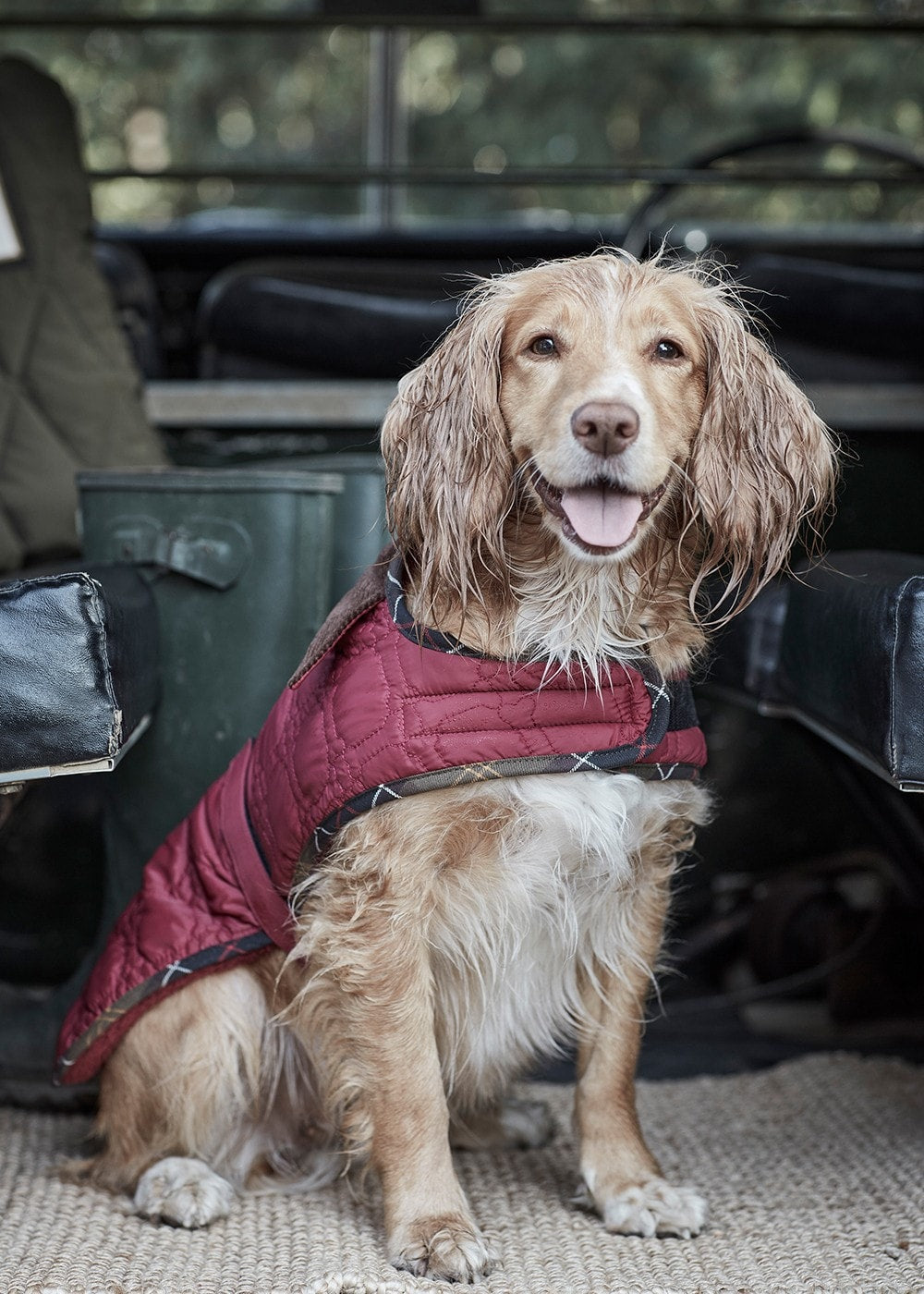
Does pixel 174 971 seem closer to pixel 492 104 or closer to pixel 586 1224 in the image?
pixel 586 1224

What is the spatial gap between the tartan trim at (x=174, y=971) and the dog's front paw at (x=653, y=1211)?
557 millimetres

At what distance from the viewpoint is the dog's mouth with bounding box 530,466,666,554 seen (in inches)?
59.2

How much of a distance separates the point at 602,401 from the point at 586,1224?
104 centimetres

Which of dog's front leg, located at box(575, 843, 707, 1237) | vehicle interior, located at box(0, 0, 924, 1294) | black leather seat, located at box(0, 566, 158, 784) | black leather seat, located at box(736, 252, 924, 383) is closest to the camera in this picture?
black leather seat, located at box(0, 566, 158, 784)

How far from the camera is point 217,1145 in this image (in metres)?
1.78

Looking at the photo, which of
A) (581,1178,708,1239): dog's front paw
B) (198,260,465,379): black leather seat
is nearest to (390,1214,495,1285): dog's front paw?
(581,1178,708,1239): dog's front paw

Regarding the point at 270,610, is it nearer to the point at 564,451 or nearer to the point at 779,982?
the point at 564,451

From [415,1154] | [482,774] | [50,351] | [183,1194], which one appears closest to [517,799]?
[482,774]

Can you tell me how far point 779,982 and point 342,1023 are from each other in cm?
134

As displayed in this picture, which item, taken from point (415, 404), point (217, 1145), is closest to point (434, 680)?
point (415, 404)

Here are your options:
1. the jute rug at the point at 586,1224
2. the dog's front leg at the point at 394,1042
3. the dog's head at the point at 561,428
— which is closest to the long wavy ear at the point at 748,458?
the dog's head at the point at 561,428

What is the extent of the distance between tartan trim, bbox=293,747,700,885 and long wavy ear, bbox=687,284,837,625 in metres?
0.22

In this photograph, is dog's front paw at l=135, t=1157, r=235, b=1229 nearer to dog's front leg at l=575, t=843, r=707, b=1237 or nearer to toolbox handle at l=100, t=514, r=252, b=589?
dog's front leg at l=575, t=843, r=707, b=1237

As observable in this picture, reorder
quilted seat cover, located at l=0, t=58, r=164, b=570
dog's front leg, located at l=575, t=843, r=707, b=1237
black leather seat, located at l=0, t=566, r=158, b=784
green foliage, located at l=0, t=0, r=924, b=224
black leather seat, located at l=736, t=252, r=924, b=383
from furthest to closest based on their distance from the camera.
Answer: green foliage, located at l=0, t=0, r=924, b=224
black leather seat, located at l=736, t=252, r=924, b=383
quilted seat cover, located at l=0, t=58, r=164, b=570
dog's front leg, located at l=575, t=843, r=707, b=1237
black leather seat, located at l=0, t=566, r=158, b=784
